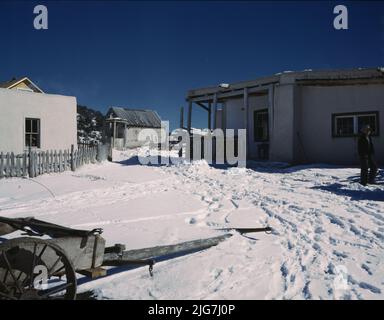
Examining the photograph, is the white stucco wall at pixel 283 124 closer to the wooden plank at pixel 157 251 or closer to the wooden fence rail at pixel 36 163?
the wooden fence rail at pixel 36 163

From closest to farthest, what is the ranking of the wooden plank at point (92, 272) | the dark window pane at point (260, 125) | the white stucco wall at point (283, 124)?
1. the wooden plank at point (92, 272)
2. the white stucco wall at point (283, 124)
3. the dark window pane at point (260, 125)

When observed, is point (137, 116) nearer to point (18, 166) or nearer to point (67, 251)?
point (18, 166)

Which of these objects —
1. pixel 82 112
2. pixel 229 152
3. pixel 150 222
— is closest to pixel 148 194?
pixel 150 222

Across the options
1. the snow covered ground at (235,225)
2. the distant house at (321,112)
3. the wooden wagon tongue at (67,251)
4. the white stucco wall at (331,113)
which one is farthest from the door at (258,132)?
the wooden wagon tongue at (67,251)

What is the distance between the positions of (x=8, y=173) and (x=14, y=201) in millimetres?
4519

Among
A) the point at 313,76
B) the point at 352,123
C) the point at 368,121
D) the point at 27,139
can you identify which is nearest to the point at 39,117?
the point at 27,139

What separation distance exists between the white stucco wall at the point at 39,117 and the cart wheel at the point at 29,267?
13.4 m

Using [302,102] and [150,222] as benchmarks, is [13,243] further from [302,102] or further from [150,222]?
[302,102]

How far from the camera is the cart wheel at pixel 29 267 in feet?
7.41

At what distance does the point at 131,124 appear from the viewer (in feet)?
132

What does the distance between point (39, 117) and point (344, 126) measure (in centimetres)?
1362

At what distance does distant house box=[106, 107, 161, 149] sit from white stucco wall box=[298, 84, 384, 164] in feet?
75.3

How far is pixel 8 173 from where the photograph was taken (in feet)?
36.8
